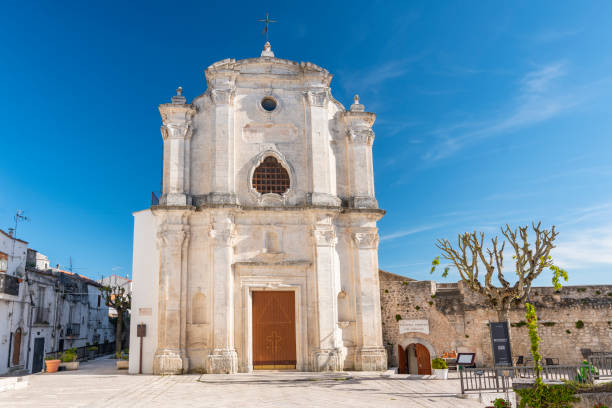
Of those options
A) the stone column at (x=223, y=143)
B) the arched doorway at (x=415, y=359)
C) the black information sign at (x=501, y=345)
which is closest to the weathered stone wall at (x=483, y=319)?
the arched doorway at (x=415, y=359)

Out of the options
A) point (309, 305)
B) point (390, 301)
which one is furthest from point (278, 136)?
point (390, 301)

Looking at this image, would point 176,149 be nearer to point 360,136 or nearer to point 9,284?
point 360,136

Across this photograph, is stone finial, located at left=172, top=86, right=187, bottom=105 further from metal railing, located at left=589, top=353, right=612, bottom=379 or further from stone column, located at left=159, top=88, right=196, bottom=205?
metal railing, located at left=589, top=353, right=612, bottom=379

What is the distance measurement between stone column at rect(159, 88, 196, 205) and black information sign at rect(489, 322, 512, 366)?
478 inches

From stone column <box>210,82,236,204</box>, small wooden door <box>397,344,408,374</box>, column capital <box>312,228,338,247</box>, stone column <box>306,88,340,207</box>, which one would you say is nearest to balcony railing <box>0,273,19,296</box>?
stone column <box>210,82,236,204</box>

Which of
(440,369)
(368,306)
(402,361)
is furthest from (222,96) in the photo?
(402,361)

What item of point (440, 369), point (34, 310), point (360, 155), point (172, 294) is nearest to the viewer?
point (440, 369)

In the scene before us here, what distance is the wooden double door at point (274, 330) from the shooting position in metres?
18.4

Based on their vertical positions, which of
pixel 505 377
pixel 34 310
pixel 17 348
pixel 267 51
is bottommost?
pixel 505 377

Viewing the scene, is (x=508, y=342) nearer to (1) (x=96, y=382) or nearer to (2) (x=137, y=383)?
(2) (x=137, y=383)

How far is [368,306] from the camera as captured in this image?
1889cm

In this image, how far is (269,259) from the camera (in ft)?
62.2

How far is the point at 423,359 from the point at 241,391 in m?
12.4

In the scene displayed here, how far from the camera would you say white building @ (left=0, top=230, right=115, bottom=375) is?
2281 centimetres
